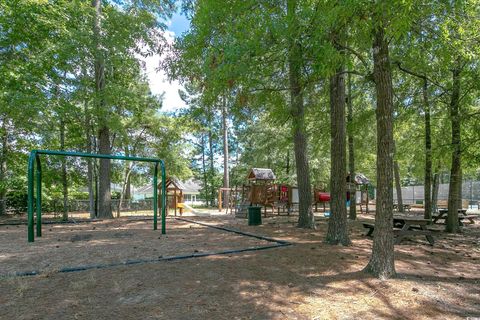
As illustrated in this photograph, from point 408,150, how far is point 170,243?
1052 centimetres

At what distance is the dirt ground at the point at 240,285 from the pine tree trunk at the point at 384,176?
0.87 ft

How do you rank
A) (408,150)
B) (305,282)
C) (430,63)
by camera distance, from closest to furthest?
(305,282) < (430,63) < (408,150)

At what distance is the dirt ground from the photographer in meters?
3.28

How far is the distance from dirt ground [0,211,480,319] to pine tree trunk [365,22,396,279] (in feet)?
0.87

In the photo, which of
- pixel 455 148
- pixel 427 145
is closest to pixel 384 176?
pixel 455 148

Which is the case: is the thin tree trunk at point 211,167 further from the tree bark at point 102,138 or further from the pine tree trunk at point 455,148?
the pine tree trunk at point 455,148

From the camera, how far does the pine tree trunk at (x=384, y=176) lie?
4.48 meters

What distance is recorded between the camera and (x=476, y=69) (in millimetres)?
8141

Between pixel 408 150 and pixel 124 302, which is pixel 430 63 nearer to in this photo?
pixel 408 150

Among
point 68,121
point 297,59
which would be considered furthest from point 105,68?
point 297,59

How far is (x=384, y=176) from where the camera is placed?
450 cm

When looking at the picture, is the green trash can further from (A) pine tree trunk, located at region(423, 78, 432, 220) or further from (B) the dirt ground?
(A) pine tree trunk, located at region(423, 78, 432, 220)

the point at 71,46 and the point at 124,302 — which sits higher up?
the point at 71,46

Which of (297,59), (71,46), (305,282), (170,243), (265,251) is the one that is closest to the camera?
(305,282)
